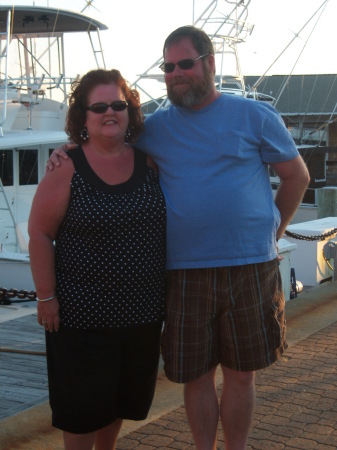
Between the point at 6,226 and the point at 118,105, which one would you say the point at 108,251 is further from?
the point at 6,226

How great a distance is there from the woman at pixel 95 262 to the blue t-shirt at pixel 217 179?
104 millimetres

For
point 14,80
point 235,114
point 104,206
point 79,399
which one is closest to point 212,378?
point 79,399

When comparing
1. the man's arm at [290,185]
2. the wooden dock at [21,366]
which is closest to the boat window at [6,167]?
the wooden dock at [21,366]

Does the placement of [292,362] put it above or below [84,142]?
below

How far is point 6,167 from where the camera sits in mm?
12312

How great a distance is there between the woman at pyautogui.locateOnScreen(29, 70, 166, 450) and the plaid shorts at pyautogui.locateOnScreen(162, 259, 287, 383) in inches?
5.0

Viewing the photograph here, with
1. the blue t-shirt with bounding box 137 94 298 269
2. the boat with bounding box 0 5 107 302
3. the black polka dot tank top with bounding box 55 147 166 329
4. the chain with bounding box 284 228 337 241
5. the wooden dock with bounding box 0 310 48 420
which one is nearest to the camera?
the black polka dot tank top with bounding box 55 147 166 329

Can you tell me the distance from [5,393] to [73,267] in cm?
216

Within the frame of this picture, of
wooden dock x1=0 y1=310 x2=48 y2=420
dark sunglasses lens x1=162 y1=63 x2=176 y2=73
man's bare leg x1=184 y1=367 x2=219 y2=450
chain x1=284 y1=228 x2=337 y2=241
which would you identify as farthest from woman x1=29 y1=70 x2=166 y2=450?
chain x1=284 y1=228 x2=337 y2=241

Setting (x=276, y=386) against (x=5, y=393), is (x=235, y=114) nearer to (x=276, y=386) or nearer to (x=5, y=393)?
(x=276, y=386)

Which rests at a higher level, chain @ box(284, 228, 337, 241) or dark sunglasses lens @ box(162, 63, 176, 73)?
dark sunglasses lens @ box(162, 63, 176, 73)

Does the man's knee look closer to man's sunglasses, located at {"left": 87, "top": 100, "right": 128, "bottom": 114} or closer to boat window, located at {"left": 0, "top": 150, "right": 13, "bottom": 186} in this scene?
man's sunglasses, located at {"left": 87, "top": 100, "right": 128, "bottom": 114}

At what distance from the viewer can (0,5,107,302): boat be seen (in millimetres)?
11885

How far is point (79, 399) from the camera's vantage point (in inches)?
128
